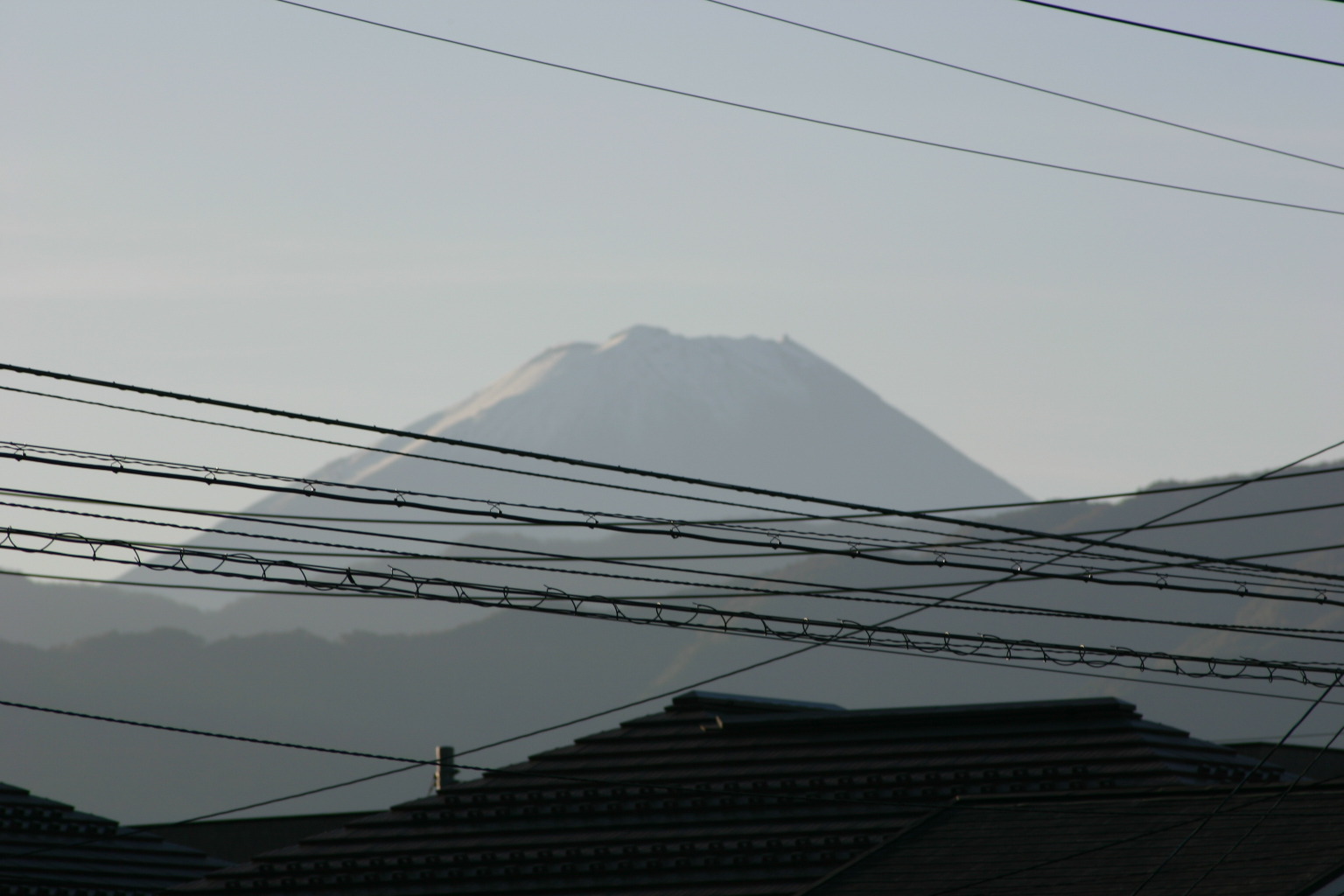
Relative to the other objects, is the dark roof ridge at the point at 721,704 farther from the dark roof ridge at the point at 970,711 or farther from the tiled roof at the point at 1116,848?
the tiled roof at the point at 1116,848

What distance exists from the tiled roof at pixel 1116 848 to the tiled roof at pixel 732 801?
2.74 feet

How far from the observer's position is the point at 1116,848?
15305 millimetres

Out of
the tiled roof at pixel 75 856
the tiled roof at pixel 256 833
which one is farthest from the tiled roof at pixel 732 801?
the tiled roof at pixel 256 833

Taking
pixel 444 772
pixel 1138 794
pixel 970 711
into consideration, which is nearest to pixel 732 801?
pixel 970 711

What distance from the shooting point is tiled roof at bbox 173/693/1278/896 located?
57.0ft

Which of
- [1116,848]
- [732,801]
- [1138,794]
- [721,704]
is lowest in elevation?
[1116,848]

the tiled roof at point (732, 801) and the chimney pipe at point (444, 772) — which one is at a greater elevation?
the chimney pipe at point (444, 772)

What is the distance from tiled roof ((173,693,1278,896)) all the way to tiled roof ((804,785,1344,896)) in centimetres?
84

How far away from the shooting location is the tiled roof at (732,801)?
17359 millimetres

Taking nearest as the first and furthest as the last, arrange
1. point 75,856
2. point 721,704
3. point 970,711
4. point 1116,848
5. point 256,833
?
point 1116,848 < point 970,711 < point 75,856 < point 721,704 < point 256,833

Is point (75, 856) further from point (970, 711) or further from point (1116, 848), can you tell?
point (1116, 848)

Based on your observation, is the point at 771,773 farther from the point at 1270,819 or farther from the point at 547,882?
the point at 1270,819

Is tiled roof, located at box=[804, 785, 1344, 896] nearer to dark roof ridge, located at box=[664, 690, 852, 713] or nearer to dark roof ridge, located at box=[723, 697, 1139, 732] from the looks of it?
dark roof ridge, located at box=[723, 697, 1139, 732]

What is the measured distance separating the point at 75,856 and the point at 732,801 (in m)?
8.85
